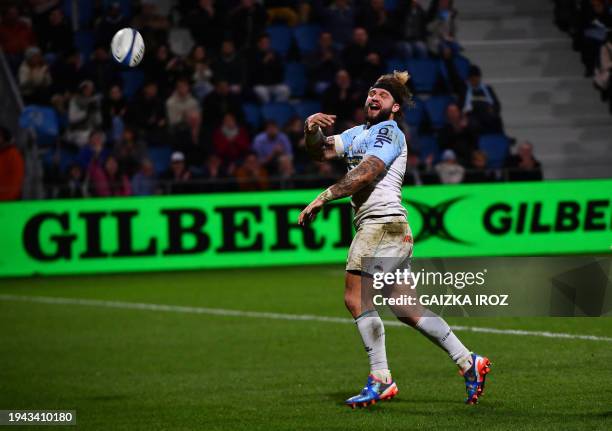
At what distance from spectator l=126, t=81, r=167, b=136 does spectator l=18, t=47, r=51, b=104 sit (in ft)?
5.16

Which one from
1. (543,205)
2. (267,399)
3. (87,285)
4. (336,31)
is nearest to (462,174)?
(543,205)

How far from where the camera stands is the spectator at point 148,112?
840 inches

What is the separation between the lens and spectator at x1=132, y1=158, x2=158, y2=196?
19109 mm

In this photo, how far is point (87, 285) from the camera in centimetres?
1748

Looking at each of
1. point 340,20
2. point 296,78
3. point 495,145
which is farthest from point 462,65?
point 296,78

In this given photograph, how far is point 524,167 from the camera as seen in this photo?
66.6 feet

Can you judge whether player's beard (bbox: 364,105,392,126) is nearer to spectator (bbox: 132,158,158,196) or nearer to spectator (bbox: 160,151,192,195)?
spectator (bbox: 160,151,192,195)

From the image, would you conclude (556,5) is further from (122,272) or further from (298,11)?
(122,272)

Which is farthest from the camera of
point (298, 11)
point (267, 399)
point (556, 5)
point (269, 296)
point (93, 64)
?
point (556, 5)

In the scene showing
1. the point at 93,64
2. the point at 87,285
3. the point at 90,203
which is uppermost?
the point at 93,64

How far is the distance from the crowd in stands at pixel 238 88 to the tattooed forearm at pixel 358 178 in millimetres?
11206

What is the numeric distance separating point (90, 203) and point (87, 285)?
1.50 meters

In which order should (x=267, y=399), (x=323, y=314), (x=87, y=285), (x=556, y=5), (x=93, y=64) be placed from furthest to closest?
(x=556, y=5)
(x=93, y=64)
(x=87, y=285)
(x=323, y=314)
(x=267, y=399)

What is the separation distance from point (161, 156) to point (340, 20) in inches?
176
